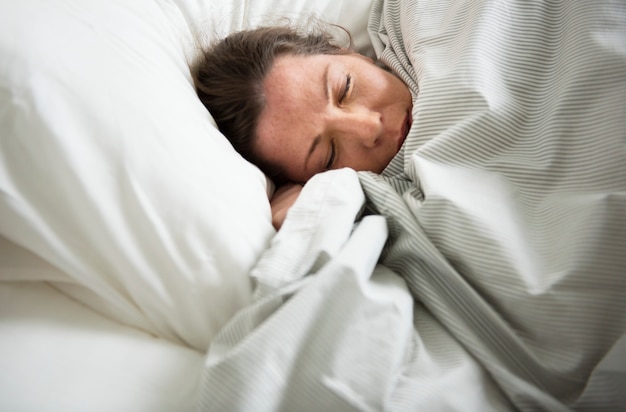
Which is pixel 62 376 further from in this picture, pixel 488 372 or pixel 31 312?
pixel 488 372

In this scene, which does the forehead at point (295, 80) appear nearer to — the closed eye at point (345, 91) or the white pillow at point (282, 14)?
the closed eye at point (345, 91)

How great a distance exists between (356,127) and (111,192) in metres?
0.45

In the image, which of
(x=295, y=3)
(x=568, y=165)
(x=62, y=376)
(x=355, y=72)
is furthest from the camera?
(x=295, y=3)

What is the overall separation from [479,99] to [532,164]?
0.41 ft

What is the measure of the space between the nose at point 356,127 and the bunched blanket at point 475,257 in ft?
0.33

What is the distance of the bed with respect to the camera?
0.55 m

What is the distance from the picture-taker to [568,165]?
26.1 inches

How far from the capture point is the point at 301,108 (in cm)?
87

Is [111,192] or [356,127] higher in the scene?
[111,192]

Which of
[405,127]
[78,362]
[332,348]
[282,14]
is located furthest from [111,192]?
[282,14]

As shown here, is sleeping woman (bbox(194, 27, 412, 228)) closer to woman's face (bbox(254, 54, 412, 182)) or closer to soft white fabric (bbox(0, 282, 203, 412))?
woman's face (bbox(254, 54, 412, 182))

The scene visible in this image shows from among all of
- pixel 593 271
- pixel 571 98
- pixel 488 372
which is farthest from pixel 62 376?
pixel 571 98

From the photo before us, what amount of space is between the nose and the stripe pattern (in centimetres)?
7

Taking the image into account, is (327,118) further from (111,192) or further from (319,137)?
(111,192)
